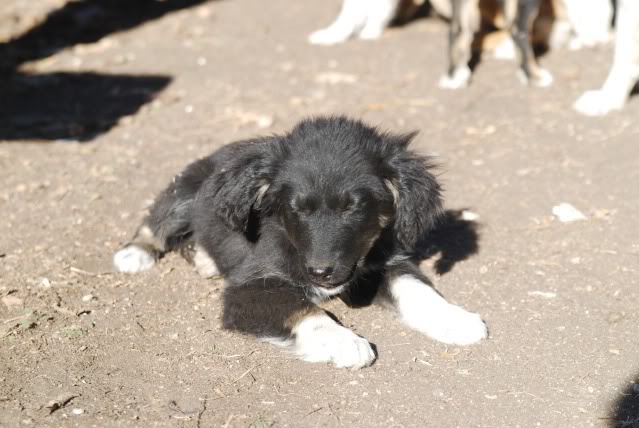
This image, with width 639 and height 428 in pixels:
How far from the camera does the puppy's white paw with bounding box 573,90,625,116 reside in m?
7.38

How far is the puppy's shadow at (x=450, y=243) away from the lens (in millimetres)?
5332

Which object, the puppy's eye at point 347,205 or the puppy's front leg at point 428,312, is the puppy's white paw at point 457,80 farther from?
the puppy's eye at point 347,205

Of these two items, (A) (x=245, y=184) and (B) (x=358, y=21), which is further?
(B) (x=358, y=21)

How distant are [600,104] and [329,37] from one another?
3192mm

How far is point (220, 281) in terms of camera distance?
16.8 feet

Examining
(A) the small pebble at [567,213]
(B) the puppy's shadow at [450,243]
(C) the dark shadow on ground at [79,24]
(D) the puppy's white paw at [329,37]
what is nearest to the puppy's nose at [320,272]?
(B) the puppy's shadow at [450,243]

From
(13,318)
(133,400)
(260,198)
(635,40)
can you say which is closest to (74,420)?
(133,400)

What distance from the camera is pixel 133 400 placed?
3943 millimetres

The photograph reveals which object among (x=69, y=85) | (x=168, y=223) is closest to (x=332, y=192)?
(x=168, y=223)

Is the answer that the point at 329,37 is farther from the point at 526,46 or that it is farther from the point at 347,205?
the point at 347,205

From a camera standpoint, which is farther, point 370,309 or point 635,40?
point 635,40

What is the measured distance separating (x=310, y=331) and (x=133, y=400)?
87 centimetres

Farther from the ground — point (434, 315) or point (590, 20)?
point (434, 315)

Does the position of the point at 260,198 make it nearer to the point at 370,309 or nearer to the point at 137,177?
the point at 370,309
